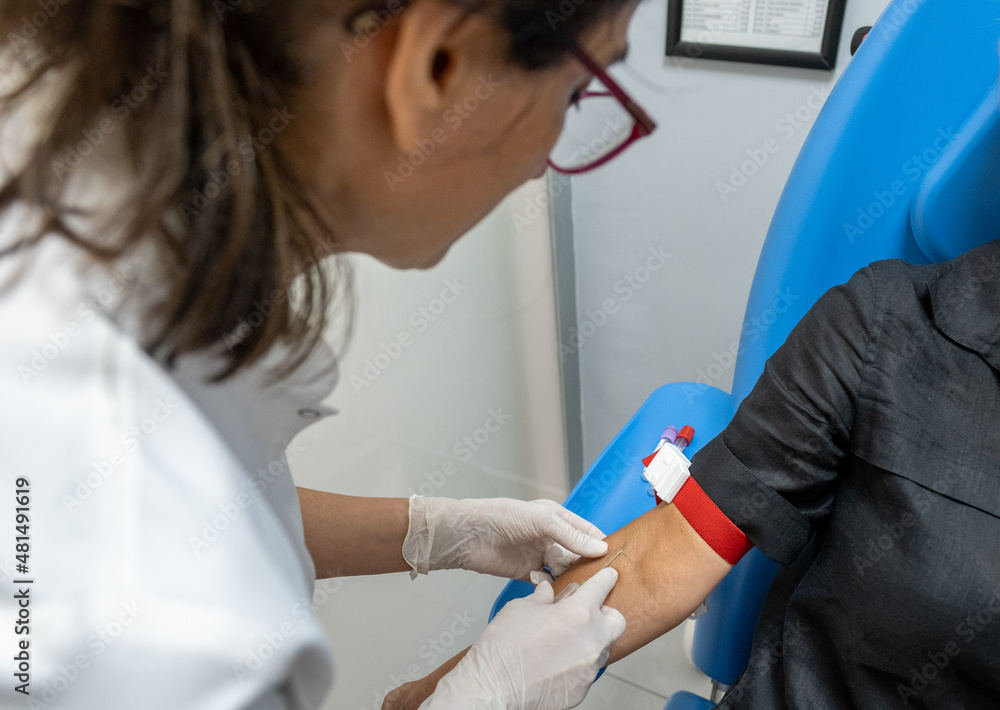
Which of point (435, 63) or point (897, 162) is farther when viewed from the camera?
point (897, 162)

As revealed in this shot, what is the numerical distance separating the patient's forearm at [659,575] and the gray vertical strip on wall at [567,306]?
0.78m

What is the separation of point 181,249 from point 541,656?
66 centimetres

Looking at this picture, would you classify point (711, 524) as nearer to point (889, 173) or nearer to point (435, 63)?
point (889, 173)

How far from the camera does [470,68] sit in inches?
18.6

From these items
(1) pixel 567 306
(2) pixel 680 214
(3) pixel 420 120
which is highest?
(3) pixel 420 120

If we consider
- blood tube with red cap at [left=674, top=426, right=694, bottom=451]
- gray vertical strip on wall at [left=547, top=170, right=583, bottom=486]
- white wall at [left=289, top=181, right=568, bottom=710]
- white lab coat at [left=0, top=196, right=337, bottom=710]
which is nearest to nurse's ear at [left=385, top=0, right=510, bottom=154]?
white lab coat at [left=0, top=196, right=337, bottom=710]

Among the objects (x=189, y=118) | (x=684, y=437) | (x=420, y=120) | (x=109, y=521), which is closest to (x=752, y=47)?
(x=684, y=437)

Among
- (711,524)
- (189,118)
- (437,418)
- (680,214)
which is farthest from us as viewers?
(680,214)

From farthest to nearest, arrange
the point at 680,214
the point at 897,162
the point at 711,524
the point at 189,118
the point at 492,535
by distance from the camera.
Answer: the point at 680,214 → the point at 492,535 → the point at 897,162 → the point at 711,524 → the point at 189,118

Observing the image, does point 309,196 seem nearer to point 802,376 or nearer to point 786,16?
point 802,376

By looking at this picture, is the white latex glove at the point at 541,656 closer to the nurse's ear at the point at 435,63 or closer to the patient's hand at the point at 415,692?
the patient's hand at the point at 415,692

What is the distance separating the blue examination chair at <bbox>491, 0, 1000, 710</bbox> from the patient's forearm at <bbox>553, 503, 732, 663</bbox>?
0.42ft

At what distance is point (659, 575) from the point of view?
0.95 meters

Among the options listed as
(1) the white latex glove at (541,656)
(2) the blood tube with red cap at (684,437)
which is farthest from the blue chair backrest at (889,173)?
(1) the white latex glove at (541,656)
